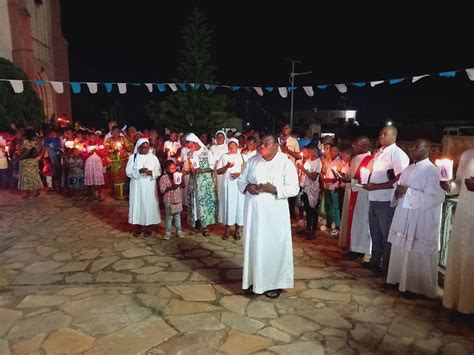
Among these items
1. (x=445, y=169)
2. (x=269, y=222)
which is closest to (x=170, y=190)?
(x=269, y=222)

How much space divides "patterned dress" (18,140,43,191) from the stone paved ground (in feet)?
14.1

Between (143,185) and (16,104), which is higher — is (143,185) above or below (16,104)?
below

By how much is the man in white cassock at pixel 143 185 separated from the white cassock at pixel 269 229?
3.04m

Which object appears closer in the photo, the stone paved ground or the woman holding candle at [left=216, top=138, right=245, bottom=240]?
the stone paved ground

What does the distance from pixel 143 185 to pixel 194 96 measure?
11.0 meters

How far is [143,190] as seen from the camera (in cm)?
739

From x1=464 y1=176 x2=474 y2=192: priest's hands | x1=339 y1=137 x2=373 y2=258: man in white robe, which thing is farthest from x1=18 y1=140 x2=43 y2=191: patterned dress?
x1=464 y1=176 x2=474 y2=192: priest's hands

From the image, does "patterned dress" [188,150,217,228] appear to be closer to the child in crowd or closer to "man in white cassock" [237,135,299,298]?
the child in crowd

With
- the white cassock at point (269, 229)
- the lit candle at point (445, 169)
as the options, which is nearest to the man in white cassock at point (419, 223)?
the lit candle at point (445, 169)

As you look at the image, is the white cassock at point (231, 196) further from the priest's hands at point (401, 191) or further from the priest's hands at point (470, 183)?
the priest's hands at point (470, 183)

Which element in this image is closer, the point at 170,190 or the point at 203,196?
the point at 170,190

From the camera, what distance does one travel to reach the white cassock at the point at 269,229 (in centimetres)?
475

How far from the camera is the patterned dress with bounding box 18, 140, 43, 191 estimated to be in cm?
1087

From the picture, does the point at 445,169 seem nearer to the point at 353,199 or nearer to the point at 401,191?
the point at 401,191
